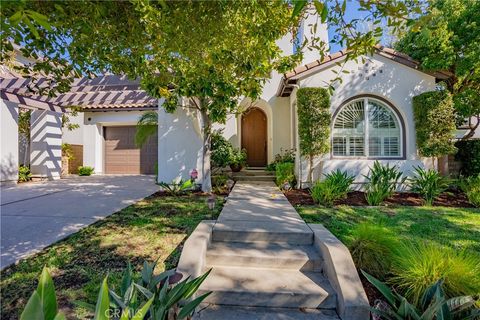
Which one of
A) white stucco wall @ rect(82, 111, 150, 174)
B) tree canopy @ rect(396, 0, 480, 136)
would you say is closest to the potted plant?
tree canopy @ rect(396, 0, 480, 136)

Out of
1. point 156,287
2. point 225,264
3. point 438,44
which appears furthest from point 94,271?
point 438,44

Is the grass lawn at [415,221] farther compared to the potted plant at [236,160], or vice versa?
the potted plant at [236,160]

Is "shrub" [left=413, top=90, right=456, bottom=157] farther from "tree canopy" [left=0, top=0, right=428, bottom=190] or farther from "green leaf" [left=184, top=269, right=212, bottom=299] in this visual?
"green leaf" [left=184, top=269, right=212, bottom=299]

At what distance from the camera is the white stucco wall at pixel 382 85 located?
28.9 feet

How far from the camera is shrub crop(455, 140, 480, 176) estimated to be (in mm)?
9305

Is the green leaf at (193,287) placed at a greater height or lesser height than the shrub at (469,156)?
lesser

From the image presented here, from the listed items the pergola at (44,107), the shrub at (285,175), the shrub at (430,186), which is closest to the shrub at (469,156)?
the shrub at (430,186)

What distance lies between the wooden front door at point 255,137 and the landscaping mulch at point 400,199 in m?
4.83

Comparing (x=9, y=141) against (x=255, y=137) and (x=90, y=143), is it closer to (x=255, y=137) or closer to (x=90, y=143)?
(x=90, y=143)

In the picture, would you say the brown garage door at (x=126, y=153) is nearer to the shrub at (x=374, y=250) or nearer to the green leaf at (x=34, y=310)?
the shrub at (x=374, y=250)

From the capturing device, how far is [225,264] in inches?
145

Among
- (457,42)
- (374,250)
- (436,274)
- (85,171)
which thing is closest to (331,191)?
(374,250)

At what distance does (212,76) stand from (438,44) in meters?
8.27

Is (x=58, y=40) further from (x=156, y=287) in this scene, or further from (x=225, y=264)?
(x=225, y=264)
